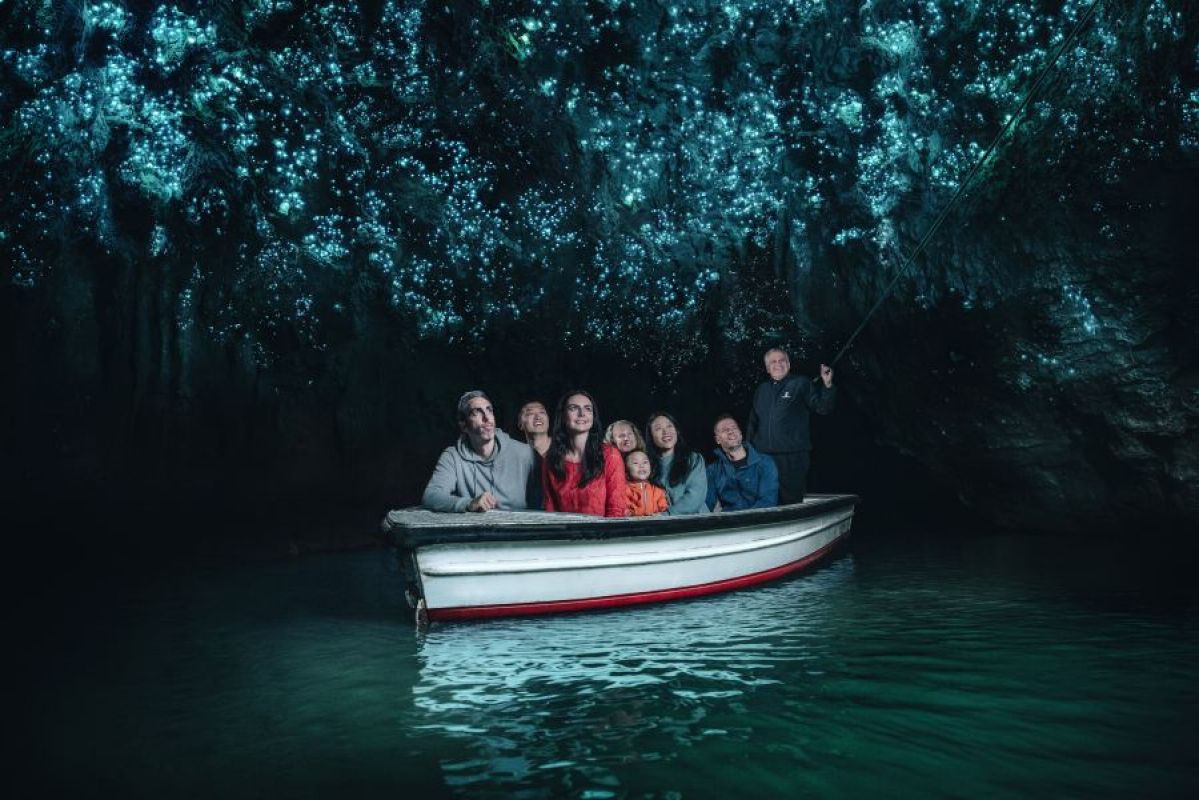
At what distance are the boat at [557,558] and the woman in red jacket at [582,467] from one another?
491 mm

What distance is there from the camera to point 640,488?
22.4 feet

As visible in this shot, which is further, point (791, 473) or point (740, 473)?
point (791, 473)

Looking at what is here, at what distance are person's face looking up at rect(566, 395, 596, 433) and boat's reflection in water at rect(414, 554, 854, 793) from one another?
1.43m

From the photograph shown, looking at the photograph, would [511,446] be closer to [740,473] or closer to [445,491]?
[445,491]

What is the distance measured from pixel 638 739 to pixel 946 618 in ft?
10.8

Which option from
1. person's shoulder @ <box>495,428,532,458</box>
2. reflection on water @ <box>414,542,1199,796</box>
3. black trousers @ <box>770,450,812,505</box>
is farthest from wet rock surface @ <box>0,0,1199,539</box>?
person's shoulder @ <box>495,428,532,458</box>

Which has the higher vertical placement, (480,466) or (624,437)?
(624,437)

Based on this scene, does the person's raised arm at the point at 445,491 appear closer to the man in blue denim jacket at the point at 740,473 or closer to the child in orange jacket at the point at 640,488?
the child in orange jacket at the point at 640,488

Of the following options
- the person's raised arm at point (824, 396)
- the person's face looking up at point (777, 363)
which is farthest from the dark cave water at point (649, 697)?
the person's face looking up at point (777, 363)

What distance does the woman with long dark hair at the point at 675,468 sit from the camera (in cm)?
733

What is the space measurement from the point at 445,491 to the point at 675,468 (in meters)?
2.22

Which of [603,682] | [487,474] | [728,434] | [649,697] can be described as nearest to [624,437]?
[728,434]

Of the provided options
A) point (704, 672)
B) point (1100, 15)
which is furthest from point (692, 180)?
point (704, 672)

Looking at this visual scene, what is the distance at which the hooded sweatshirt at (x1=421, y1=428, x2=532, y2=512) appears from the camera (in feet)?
20.0
